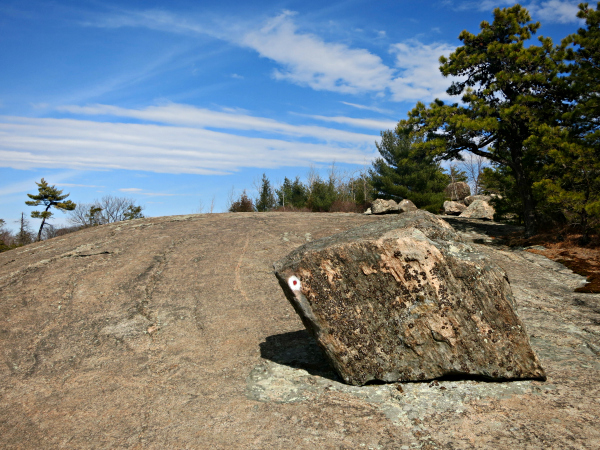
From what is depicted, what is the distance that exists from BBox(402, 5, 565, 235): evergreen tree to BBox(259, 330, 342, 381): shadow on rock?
8.93 metres

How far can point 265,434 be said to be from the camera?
3.12 meters

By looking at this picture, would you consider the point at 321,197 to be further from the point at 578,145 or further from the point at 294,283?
the point at 294,283

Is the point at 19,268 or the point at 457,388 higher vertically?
the point at 19,268

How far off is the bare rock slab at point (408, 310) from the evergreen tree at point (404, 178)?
23.3 m

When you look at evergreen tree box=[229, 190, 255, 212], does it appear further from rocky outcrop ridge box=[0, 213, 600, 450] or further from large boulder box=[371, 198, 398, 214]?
rocky outcrop ridge box=[0, 213, 600, 450]

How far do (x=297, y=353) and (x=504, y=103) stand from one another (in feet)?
34.7

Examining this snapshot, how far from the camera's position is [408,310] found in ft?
12.7

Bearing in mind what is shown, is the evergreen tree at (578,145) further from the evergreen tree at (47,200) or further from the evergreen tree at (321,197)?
the evergreen tree at (47,200)

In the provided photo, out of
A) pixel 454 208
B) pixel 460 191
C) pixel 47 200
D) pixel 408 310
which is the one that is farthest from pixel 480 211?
pixel 47 200

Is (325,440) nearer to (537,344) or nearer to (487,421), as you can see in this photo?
(487,421)

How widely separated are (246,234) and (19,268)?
184 inches

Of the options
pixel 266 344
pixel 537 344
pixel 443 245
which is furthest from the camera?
pixel 266 344

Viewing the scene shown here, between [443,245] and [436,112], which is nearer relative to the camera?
[443,245]

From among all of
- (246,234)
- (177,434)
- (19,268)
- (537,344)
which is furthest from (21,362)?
(537,344)
